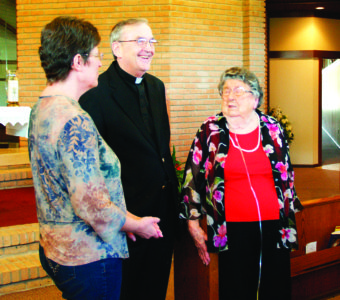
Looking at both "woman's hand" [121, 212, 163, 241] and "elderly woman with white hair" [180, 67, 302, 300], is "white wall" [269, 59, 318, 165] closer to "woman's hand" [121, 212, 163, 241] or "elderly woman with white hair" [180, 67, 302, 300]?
"elderly woman with white hair" [180, 67, 302, 300]

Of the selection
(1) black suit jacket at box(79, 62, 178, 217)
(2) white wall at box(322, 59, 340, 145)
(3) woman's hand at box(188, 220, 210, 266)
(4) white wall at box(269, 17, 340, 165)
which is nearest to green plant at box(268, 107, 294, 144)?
(4) white wall at box(269, 17, 340, 165)

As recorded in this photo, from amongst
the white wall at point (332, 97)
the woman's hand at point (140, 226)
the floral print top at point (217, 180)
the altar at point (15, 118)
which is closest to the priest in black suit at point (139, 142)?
the floral print top at point (217, 180)

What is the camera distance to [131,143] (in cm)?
202

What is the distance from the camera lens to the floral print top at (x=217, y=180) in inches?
82.7

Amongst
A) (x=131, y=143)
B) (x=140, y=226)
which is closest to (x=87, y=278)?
(x=140, y=226)

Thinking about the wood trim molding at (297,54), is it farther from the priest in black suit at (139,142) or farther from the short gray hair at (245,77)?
the priest in black suit at (139,142)

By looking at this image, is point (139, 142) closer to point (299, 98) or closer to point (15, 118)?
point (15, 118)

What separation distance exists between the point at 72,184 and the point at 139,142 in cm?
71

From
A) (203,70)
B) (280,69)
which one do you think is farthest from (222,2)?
(280,69)

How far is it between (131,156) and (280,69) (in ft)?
28.1

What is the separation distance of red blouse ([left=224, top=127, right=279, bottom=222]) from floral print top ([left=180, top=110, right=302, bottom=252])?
0.03 m

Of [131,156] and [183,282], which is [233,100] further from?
[183,282]

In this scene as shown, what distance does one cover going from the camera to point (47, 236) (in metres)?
1.46

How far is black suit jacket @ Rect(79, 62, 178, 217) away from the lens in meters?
2.03
